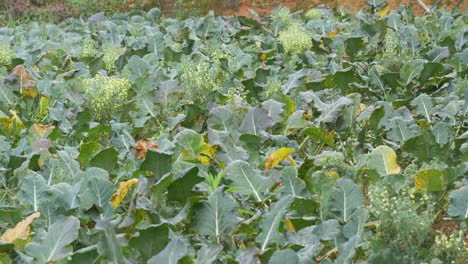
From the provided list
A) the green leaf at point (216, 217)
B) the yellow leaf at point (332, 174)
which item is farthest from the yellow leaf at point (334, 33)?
the green leaf at point (216, 217)

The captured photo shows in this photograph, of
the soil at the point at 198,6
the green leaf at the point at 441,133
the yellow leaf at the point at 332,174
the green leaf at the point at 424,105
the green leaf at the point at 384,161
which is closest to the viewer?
the yellow leaf at the point at 332,174

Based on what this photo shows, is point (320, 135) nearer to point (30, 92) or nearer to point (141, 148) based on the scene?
point (141, 148)

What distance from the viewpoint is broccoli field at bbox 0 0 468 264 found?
3.19m

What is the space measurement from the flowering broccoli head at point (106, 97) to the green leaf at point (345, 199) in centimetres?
211

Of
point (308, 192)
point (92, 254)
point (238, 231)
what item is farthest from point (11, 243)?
point (308, 192)

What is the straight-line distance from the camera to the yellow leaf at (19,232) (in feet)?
10.9

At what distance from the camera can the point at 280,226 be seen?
3328mm

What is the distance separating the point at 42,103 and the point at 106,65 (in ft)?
4.28

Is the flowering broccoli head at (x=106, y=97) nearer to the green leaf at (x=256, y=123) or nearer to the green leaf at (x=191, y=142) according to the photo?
the green leaf at (x=256, y=123)

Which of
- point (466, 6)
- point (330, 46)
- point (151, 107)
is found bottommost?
point (466, 6)

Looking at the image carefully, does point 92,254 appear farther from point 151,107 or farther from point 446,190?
point 151,107

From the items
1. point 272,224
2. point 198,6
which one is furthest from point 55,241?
point 198,6

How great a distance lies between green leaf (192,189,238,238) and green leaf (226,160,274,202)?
387 mm

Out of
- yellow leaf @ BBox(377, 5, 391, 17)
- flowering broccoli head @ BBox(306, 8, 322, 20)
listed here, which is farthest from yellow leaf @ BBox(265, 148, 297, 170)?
flowering broccoli head @ BBox(306, 8, 322, 20)
